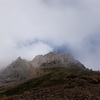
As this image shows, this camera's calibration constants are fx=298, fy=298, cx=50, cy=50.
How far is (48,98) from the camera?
2842 inches

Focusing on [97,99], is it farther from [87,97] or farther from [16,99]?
[16,99]

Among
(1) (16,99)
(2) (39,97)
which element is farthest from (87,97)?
(1) (16,99)

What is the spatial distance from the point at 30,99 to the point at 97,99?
52.3ft

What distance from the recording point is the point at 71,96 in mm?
74062

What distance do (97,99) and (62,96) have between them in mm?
10042

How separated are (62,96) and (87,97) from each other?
24.3 ft

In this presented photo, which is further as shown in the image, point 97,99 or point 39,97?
point 39,97

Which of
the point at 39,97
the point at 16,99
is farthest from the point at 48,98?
the point at 16,99

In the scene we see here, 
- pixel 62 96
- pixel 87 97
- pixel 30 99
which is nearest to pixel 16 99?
pixel 30 99

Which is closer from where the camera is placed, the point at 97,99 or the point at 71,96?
the point at 97,99

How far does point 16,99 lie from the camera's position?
245 ft

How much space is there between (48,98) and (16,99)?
331 inches

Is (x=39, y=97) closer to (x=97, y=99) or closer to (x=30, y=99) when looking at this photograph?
(x=30, y=99)

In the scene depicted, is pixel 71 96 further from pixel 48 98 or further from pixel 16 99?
pixel 16 99
